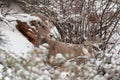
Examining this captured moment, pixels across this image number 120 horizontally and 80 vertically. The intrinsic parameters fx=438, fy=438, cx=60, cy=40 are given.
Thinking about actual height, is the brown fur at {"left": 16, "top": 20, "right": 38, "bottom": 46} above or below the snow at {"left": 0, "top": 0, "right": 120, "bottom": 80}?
above

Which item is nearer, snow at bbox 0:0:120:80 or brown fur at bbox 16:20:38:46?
snow at bbox 0:0:120:80

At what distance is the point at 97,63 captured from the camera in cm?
416

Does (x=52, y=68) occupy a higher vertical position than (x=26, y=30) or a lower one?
lower

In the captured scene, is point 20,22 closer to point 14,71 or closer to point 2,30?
point 2,30

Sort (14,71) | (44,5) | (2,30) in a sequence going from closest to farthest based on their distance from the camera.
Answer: (14,71)
(2,30)
(44,5)

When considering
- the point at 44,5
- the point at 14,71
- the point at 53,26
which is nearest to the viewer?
the point at 14,71

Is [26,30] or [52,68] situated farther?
[26,30]

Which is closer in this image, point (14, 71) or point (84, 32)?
point (14, 71)

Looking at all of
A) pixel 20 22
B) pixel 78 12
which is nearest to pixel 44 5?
pixel 78 12

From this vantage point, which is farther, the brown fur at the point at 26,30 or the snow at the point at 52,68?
the brown fur at the point at 26,30

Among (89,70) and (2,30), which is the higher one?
(2,30)

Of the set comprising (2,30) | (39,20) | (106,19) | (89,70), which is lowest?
(89,70)

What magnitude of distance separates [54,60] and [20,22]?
2237 mm

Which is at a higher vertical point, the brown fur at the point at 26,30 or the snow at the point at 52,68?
the brown fur at the point at 26,30
